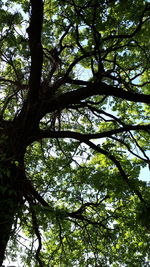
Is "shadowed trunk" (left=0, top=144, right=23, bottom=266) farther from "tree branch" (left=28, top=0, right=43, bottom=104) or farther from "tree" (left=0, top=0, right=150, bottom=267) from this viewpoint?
"tree branch" (left=28, top=0, right=43, bottom=104)

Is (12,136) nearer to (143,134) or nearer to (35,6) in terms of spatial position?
(35,6)

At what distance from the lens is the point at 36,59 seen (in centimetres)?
454

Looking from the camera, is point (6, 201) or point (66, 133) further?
point (66, 133)

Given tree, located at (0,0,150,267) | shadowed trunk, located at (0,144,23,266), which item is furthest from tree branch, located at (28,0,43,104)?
shadowed trunk, located at (0,144,23,266)

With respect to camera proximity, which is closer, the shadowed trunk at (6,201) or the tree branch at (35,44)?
the shadowed trunk at (6,201)

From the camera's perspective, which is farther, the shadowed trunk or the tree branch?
the tree branch

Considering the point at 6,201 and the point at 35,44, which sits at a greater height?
the point at 35,44

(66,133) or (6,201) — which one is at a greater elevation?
(66,133)

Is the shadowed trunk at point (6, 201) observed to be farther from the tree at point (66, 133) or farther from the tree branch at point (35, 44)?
the tree branch at point (35, 44)

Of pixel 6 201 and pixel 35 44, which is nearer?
pixel 6 201

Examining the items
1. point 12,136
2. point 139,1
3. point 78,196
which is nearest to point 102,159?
point 78,196

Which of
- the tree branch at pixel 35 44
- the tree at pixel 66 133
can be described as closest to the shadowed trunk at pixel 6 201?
the tree at pixel 66 133

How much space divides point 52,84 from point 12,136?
5.43ft

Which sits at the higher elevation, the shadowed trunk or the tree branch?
the tree branch
